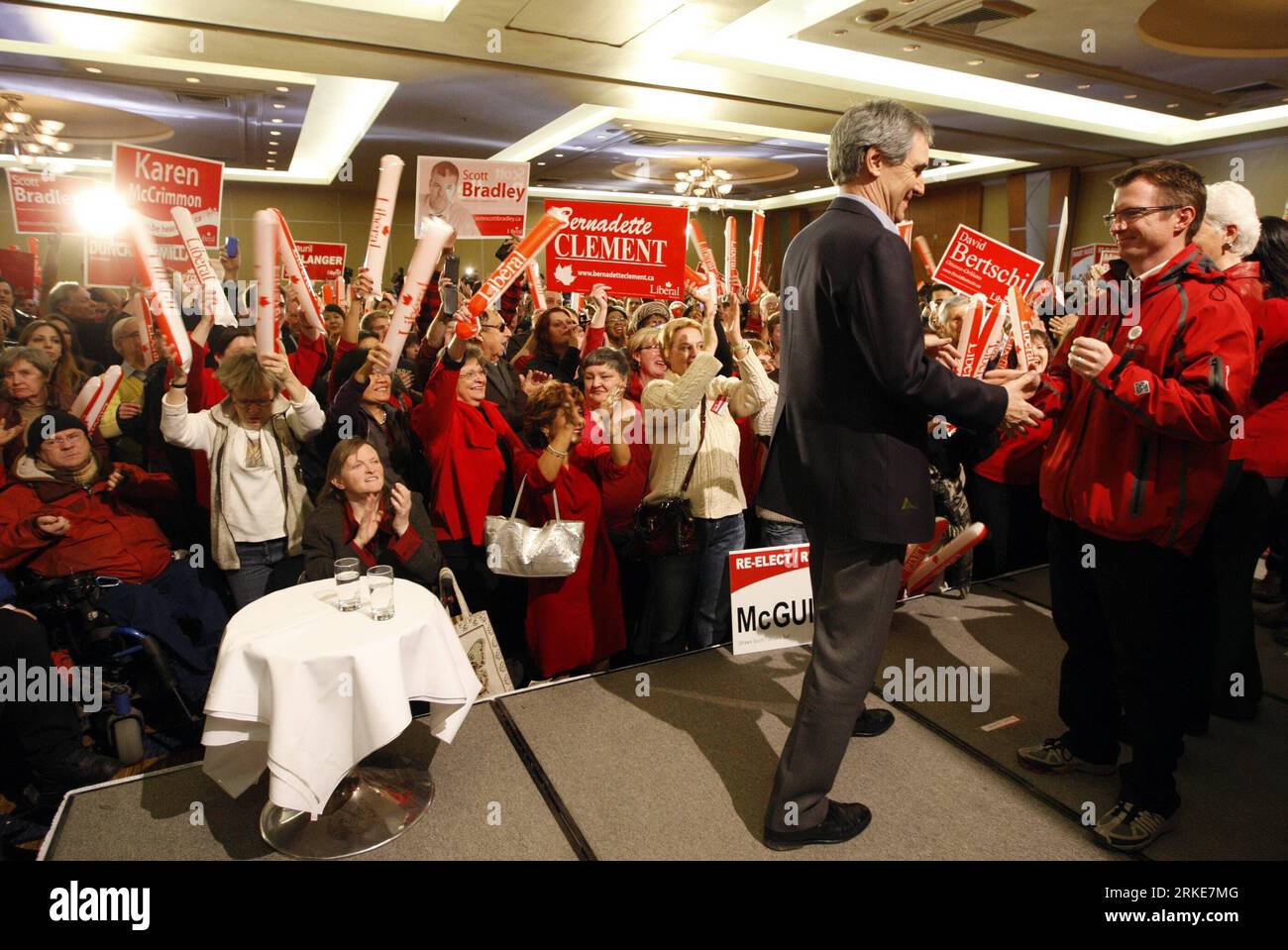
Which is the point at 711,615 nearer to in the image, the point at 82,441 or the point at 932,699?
the point at 932,699

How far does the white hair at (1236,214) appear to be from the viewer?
8.35ft

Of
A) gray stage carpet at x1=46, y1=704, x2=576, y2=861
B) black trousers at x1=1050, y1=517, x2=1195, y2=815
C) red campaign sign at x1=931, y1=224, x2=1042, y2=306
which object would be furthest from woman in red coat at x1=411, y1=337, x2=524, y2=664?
red campaign sign at x1=931, y1=224, x2=1042, y2=306

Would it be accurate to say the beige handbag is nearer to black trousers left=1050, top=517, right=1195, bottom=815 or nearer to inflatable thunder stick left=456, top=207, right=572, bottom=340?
inflatable thunder stick left=456, top=207, right=572, bottom=340

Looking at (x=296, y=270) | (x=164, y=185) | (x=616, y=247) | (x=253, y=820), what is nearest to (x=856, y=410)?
(x=253, y=820)

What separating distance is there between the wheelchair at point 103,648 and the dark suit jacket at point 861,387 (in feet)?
7.43

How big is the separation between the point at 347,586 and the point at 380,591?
10 centimetres

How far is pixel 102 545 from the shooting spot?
2.95m

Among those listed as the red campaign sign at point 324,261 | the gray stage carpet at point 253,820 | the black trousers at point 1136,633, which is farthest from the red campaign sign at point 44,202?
the black trousers at point 1136,633

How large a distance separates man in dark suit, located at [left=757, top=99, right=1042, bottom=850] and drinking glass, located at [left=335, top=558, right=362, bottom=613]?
1230mm

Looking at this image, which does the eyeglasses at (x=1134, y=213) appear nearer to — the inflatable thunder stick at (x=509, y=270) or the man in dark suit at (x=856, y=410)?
the man in dark suit at (x=856, y=410)

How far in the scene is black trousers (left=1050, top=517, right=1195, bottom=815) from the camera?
6.60 ft

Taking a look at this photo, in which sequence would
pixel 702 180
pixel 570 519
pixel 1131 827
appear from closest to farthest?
pixel 1131 827 → pixel 570 519 → pixel 702 180

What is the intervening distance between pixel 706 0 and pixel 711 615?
3.96 m

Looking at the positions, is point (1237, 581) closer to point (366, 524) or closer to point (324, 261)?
point (366, 524)
